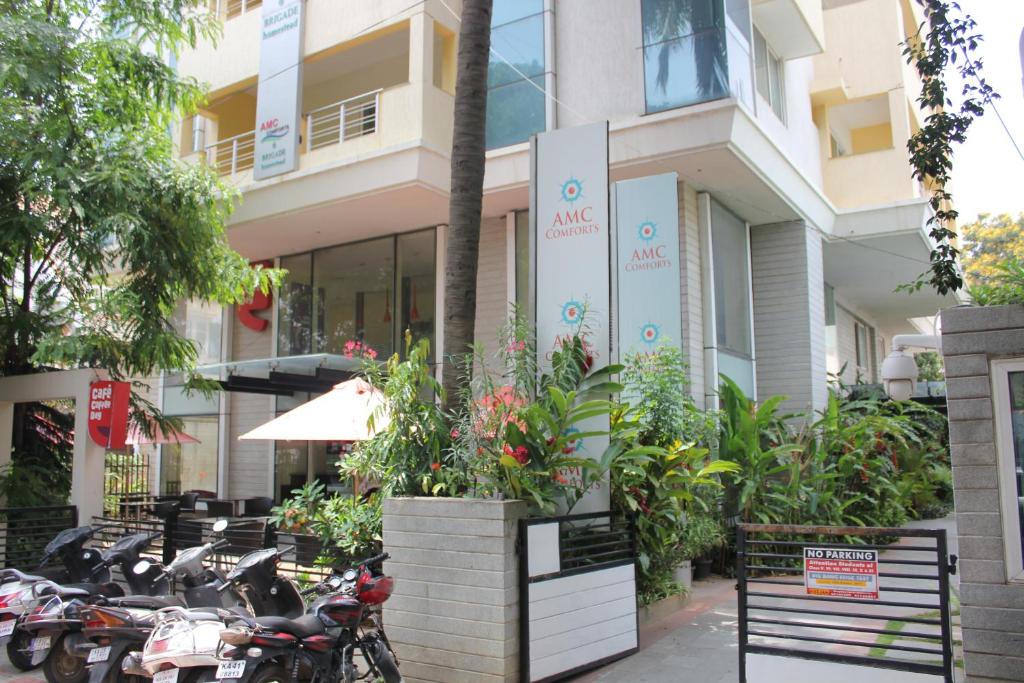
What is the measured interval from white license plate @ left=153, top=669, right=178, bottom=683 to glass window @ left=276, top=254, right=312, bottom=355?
1117 centimetres

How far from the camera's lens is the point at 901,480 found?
1353 centimetres

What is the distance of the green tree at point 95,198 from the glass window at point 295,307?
14.0 feet

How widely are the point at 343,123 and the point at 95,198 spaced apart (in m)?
4.83

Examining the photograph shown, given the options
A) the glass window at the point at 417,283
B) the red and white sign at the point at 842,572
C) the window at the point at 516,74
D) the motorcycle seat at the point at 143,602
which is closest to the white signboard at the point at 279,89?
the glass window at the point at 417,283

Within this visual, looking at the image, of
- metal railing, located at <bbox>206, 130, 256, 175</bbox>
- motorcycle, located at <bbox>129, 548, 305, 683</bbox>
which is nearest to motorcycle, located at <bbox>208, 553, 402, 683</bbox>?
motorcycle, located at <bbox>129, 548, 305, 683</bbox>

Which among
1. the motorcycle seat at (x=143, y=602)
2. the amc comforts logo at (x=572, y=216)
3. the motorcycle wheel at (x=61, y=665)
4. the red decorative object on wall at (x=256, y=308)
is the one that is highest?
the red decorative object on wall at (x=256, y=308)

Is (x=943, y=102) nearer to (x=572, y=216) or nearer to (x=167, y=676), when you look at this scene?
(x=572, y=216)

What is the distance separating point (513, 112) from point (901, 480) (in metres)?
8.56

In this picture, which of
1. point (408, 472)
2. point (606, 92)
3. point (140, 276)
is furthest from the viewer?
point (606, 92)

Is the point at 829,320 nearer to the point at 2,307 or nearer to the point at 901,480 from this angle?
the point at 901,480

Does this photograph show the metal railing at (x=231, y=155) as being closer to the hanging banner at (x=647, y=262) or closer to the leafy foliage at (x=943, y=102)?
the hanging banner at (x=647, y=262)

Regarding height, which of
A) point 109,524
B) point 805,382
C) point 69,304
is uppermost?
point 69,304

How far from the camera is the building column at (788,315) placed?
14250 millimetres

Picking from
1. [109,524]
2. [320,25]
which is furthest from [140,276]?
[320,25]
